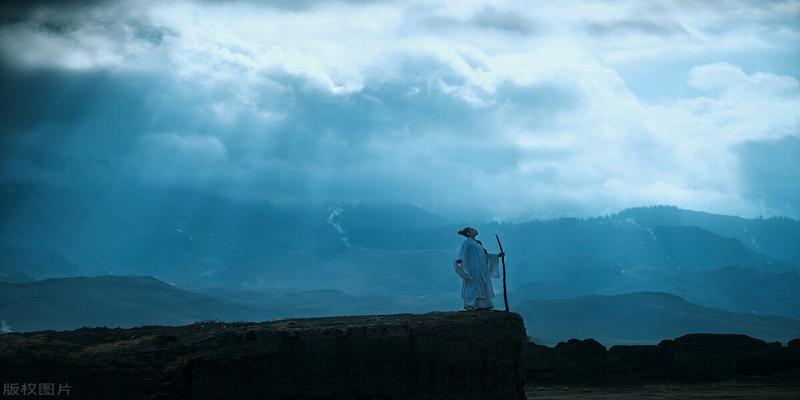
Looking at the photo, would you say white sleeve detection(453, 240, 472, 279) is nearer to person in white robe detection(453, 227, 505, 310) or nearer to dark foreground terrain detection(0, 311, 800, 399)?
person in white robe detection(453, 227, 505, 310)

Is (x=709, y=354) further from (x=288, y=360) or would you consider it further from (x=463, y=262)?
(x=288, y=360)

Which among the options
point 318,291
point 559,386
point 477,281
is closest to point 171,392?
point 477,281

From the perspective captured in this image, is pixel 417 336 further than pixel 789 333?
No

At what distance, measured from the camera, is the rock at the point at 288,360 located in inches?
615

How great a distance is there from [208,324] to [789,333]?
142089 mm

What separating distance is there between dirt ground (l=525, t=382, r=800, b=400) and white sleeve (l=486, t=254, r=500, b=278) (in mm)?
10041

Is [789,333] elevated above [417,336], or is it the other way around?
[789,333]

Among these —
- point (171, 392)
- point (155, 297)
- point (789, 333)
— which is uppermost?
point (155, 297)

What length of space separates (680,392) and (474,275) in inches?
545

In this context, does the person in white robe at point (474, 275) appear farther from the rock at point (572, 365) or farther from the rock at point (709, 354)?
the rock at point (709, 354)

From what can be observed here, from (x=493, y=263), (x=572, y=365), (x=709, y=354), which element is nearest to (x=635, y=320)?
(x=709, y=354)

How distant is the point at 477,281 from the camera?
2164 centimetres

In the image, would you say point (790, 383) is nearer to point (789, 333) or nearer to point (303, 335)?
point (303, 335)

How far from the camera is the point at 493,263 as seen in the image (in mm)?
22125
